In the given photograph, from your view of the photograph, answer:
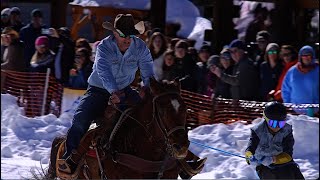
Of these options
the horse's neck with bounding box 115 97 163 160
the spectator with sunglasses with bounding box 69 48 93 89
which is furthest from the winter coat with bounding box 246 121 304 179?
the spectator with sunglasses with bounding box 69 48 93 89

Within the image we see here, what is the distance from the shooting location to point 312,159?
11.5 meters

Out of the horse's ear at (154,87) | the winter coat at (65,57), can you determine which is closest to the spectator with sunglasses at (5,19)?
the winter coat at (65,57)

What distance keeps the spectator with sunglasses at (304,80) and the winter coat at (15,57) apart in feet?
15.6

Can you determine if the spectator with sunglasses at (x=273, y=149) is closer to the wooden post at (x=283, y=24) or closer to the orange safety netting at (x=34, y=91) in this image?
the orange safety netting at (x=34, y=91)

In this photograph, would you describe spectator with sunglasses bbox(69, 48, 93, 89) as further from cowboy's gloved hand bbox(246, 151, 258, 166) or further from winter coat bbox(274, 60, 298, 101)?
cowboy's gloved hand bbox(246, 151, 258, 166)

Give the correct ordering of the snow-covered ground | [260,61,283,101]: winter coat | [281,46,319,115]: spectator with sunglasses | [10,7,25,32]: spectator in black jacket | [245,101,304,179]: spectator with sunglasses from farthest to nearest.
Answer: [10,7,25,32]: spectator in black jacket
[260,61,283,101]: winter coat
[281,46,319,115]: spectator with sunglasses
the snow-covered ground
[245,101,304,179]: spectator with sunglasses

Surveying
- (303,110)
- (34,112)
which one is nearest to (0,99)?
(34,112)

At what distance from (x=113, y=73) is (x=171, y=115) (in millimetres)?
840

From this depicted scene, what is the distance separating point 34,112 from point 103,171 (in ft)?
22.5

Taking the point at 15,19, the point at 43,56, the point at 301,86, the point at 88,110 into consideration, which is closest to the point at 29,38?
the point at 43,56

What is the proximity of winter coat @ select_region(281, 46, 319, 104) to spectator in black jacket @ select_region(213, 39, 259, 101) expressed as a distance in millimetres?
471

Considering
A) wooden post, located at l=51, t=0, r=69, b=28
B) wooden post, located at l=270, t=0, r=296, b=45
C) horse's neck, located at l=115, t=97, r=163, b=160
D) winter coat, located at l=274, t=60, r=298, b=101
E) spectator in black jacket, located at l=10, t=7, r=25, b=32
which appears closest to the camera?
horse's neck, located at l=115, t=97, r=163, b=160

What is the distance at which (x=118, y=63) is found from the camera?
7.50 meters

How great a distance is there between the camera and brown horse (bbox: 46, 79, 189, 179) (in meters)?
6.92
